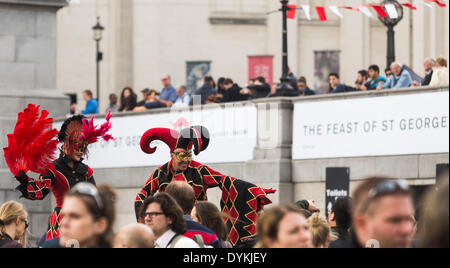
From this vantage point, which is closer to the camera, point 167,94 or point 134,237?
point 134,237

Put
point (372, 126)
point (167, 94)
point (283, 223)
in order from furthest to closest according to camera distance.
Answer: point (167, 94) < point (372, 126) < point (283, 223)

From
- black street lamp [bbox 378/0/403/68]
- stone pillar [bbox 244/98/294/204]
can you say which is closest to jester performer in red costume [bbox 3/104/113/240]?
stone pillar [bbox 244/98/294/204]

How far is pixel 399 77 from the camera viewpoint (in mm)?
21391

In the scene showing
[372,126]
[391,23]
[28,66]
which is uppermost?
[391,23]

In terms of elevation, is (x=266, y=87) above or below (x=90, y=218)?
above

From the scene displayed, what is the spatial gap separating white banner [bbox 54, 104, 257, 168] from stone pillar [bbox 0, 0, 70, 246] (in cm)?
97

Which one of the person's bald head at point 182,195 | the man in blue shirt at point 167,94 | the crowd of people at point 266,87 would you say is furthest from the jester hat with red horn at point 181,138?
the man in blue shirt at point 167,94

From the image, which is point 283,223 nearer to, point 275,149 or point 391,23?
point 275,149

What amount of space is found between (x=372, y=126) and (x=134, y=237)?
47.7 feet

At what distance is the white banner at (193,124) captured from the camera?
76.6 ft

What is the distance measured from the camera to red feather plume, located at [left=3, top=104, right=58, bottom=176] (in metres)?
11.8

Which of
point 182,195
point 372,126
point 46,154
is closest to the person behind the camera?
point 182,195

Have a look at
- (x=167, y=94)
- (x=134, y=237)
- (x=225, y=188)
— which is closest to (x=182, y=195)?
(x=225, y=188)
